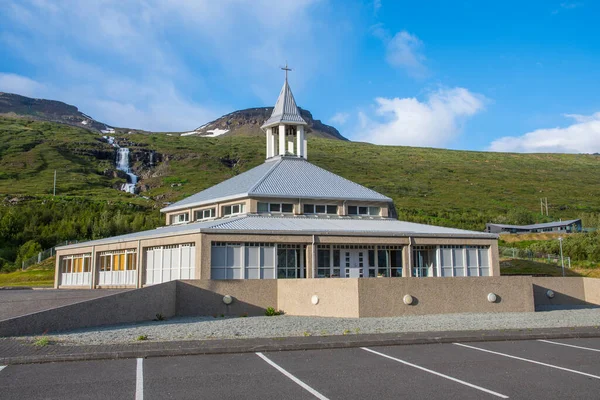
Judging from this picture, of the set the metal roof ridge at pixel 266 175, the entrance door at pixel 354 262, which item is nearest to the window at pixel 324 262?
the entrance door at pixel 354 262

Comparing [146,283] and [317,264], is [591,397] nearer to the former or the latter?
[317,264]

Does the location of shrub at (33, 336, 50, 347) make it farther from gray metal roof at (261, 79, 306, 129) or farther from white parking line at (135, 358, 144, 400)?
gray metal roof at (261, 79, 306, 129)

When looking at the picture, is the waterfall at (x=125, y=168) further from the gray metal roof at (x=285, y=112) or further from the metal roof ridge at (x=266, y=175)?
the metal roof ridge at (x=266, y=175)

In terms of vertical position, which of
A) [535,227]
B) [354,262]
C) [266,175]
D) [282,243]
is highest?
[535,227]

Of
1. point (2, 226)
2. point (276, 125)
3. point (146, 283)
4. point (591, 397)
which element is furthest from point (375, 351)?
point (2, 226)

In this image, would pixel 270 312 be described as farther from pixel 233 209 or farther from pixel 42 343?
pixel 233 209

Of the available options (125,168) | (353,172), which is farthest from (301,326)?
(125,168)

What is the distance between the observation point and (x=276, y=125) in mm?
40781

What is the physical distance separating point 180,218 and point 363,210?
12.6m

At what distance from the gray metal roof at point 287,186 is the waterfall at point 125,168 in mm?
84319

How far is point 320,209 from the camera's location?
34125 mm

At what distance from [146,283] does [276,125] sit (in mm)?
16066

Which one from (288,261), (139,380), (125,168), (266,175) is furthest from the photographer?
(125,168)

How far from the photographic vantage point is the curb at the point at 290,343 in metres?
11.9
